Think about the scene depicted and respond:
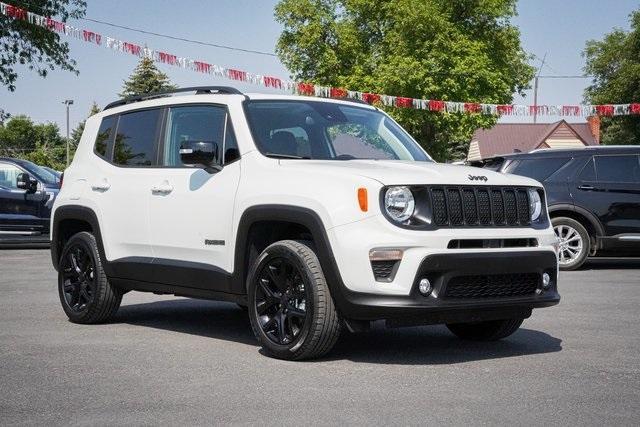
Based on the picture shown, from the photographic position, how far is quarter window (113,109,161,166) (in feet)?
26.8

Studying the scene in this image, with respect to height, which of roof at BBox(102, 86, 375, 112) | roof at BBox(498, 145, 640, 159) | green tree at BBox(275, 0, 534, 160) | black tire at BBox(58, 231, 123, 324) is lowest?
black tire at BBox(58, 231, 123, 324)

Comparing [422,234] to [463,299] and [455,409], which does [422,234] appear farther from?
[455,409]

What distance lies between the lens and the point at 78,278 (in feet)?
28.7

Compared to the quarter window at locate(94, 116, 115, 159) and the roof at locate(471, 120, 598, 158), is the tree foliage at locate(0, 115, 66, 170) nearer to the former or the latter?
the roof at locate(471, 120, 598, 158)

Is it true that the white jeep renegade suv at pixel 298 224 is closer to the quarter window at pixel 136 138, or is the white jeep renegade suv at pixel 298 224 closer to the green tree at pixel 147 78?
the quarter window at pixel 136 138

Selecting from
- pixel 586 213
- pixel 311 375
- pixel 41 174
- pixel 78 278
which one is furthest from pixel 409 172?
pixel 41 174

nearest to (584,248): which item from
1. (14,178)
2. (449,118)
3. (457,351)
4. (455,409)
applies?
(457,351)

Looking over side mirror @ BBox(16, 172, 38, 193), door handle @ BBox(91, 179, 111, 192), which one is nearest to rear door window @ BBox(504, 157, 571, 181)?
door handle @ BBox(91, 179, 111, 192)

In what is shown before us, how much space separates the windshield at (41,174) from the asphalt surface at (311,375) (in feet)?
35.9

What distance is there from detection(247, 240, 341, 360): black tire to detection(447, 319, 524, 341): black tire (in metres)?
1.54

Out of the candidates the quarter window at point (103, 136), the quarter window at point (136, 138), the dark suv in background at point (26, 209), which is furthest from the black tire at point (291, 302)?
the dark suv in background at point (26, 209)

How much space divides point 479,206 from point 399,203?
1.99 feet

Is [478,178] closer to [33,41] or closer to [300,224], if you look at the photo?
[300,224]

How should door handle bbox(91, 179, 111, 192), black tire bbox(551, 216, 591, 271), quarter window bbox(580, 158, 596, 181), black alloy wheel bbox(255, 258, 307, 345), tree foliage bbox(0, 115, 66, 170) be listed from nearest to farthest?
black alloy wheel bbox(255, 258, 307, 345) < door handle bbox(91, 179, 111, 192) < black tire bbox(551, 216, 591, 271) < quarter window bbox(580, 158, 596, 181) < tree foliage bbox(0, 115, 66, 170)
